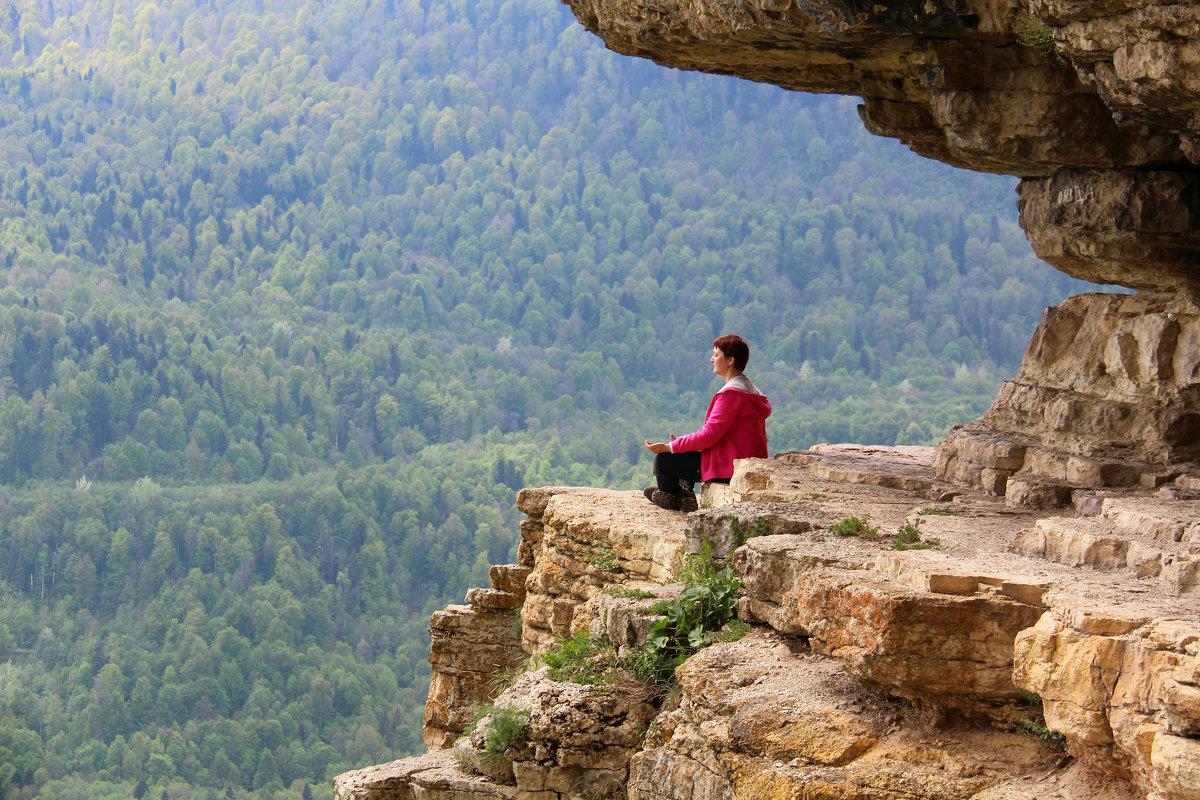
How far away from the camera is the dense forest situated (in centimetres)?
5194

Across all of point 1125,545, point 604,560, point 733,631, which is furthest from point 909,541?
point 604,560

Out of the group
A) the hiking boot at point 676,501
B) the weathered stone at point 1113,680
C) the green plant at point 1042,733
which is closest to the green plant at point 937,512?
the green plant at point 1042,733

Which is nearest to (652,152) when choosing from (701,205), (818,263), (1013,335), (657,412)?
(701,205)

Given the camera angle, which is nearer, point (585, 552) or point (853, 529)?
point (853, 529)

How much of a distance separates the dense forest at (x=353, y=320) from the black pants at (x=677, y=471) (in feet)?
116

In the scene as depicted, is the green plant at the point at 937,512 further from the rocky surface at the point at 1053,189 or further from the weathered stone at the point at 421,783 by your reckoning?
the weathered stone at the point at 421,783

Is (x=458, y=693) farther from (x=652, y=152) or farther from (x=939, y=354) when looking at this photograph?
(x=652, y=152)

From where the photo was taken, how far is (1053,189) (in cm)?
1095

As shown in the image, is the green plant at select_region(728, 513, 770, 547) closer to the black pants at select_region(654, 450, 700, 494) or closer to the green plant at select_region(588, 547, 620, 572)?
the green plant at select_region(588, 547, 620, 572)

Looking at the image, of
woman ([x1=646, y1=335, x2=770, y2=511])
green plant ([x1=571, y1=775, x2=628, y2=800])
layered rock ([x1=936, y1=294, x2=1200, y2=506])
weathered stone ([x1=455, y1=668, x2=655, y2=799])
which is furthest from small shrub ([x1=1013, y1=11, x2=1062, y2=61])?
green plant ([x1=571, y1=775, x2=628, y2=800])

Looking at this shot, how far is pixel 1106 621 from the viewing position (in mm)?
5469

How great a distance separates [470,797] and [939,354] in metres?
62.1

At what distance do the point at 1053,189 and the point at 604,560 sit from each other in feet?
16.7

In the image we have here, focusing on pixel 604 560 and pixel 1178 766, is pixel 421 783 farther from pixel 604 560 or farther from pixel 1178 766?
pixel 1178 766
